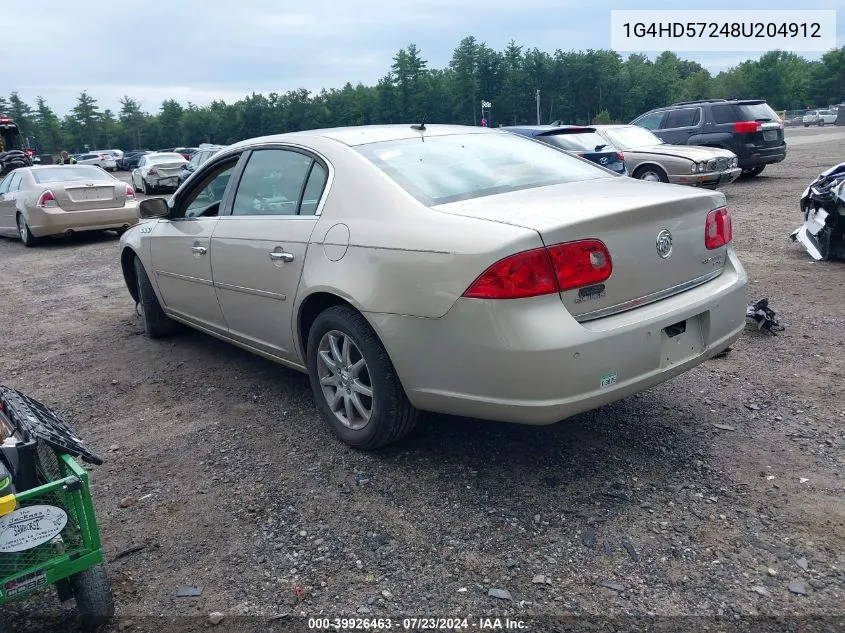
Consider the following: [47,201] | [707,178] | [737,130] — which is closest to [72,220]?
[47,201]

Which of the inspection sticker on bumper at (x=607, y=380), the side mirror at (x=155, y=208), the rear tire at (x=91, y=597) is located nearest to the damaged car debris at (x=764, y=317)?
the inspection sticker on bumper at (x=607, y=380)

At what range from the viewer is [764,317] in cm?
509

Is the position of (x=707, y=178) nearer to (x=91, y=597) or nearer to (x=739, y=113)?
(x=739, y=113)

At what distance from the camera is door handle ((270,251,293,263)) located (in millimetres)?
3695

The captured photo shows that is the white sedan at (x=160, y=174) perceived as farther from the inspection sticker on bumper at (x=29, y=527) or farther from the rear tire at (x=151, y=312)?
the inspection sticker on bumper at (x=29, y=527)

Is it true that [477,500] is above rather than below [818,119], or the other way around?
below

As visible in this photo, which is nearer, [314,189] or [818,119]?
[314,189]

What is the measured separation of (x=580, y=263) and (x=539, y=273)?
195mm

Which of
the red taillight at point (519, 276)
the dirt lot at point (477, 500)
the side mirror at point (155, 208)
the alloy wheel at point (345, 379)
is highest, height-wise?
the side mirror at point (155, 208)

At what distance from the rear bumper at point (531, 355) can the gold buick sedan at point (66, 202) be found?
32.8 ft

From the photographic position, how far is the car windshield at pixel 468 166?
3.41m

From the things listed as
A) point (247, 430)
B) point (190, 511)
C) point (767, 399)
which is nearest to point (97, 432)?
point (247, 430)

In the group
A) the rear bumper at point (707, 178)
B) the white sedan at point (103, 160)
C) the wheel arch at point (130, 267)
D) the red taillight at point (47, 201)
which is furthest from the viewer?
the white sedan at point (103, 160)

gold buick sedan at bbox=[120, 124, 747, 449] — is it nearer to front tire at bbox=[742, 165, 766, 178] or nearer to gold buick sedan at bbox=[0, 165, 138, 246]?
gold buick sedan at bbox=[0, 165, 138, 246]
